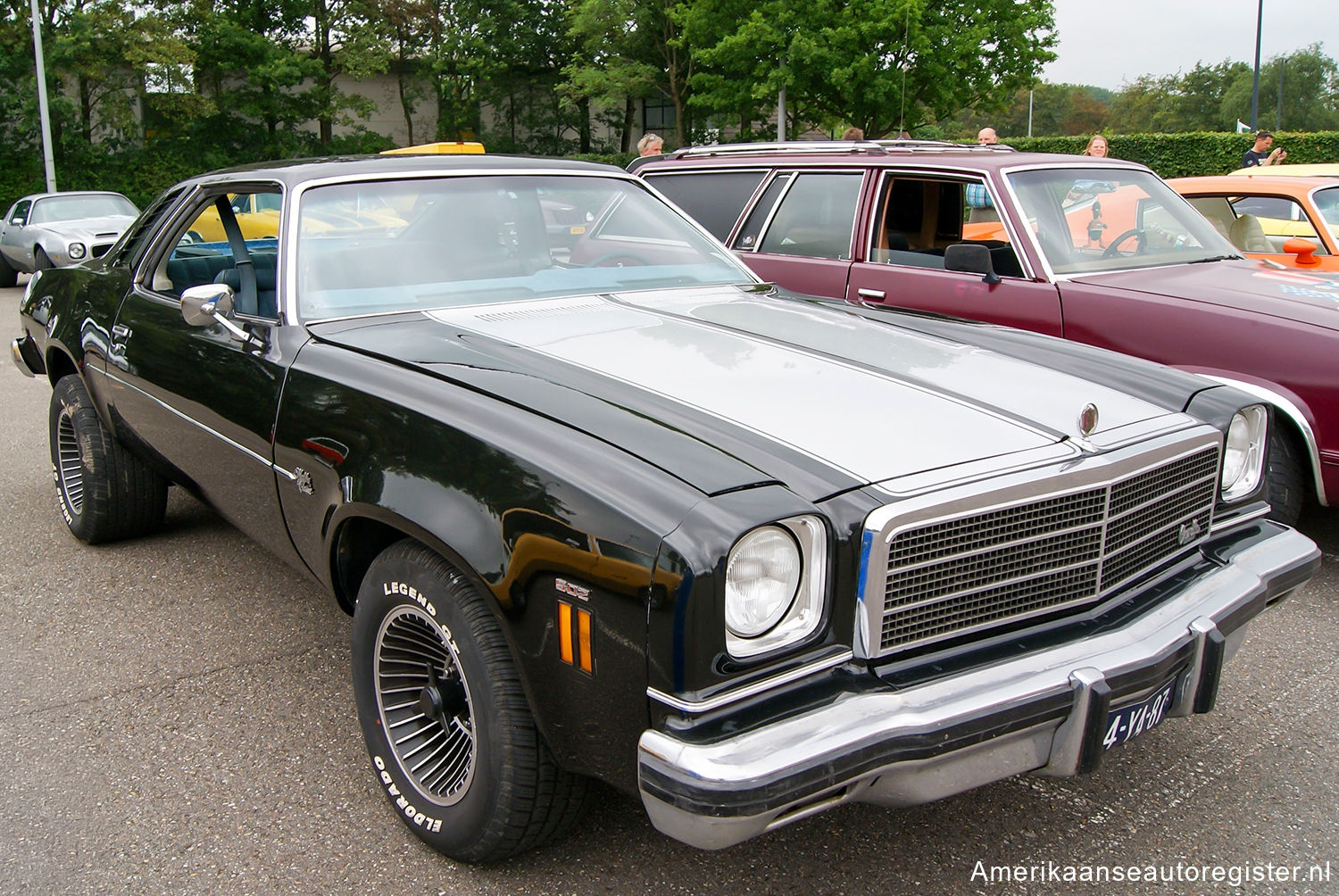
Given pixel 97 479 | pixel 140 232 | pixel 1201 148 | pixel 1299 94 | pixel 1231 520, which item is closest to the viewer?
pixel 1231 520

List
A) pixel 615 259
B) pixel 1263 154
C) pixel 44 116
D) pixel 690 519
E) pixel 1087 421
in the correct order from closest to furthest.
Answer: pixel 690 519 < pixel 1087 421 < pixel 615 259 < pixel 1263 154 < pixel 44 116

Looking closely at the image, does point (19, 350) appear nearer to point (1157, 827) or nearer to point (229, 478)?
point (229, 478)

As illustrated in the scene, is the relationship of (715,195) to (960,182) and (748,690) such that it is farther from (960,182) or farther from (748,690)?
(748,690)

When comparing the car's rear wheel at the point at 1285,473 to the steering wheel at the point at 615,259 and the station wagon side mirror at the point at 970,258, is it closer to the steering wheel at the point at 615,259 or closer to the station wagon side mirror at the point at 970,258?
the station wagon side mirror at the point at 970,258

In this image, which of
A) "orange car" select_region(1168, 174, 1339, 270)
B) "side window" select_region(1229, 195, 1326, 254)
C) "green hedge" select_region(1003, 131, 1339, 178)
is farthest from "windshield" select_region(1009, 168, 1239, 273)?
"green hedge" select_region(1003, 131, 1339, 178)

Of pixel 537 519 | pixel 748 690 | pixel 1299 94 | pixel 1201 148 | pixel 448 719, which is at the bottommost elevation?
pixel 448 719

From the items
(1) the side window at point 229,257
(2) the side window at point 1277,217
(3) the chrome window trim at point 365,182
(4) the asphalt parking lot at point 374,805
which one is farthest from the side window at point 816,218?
(2) the side window at point 1277,217

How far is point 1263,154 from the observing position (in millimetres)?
12695

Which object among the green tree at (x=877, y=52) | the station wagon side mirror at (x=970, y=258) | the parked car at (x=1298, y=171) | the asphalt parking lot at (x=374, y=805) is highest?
the green tree at (x=877, y=52)

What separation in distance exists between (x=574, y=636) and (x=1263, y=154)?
13.5m

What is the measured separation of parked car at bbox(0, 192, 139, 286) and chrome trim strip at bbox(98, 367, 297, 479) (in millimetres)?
12308

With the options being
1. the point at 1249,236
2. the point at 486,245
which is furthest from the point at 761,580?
the point at 1249,236

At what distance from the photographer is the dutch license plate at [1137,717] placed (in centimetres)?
214

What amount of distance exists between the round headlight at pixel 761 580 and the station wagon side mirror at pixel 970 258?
3.22 metres
